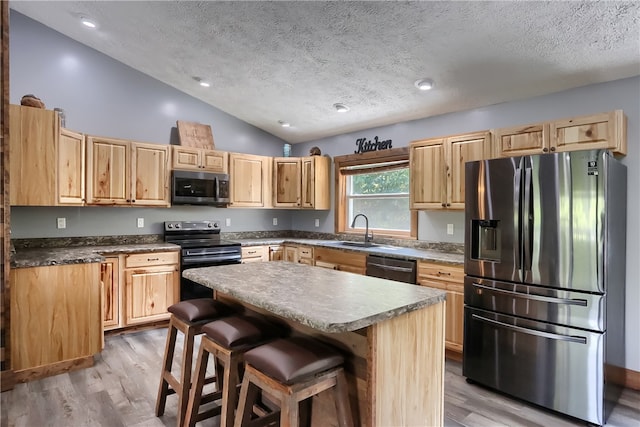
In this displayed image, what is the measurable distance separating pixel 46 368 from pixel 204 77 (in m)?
3.20

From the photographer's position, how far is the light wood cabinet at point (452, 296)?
3.05m

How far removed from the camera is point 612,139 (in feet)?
8.24

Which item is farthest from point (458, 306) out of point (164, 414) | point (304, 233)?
point (304, 233)

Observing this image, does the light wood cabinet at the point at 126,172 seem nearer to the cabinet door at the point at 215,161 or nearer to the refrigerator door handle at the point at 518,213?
the cabinet door at the point at 215,161

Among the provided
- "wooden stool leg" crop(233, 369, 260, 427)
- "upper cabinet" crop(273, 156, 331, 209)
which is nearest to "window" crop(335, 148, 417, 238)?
"upper cabinet" crop(273, 156, 331, 209)

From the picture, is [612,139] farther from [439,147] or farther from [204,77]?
[204,77]

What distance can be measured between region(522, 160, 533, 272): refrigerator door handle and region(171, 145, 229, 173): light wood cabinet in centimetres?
350

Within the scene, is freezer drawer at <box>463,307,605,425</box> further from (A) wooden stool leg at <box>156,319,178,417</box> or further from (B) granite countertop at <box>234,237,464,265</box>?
(A) wooden stool leg at <box>156,319,178,417</box>

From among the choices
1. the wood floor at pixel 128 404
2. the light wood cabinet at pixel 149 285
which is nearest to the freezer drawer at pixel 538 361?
the wood floor at pixel 128 404

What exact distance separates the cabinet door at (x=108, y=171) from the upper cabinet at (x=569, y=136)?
12.6 feet

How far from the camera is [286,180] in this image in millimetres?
5113

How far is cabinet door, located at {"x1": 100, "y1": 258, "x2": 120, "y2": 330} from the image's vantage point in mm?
3508

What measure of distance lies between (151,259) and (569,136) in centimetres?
408

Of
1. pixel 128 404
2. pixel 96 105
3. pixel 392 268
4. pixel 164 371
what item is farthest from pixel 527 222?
pixel 96 105
